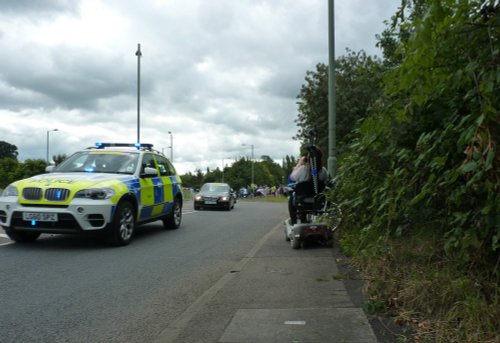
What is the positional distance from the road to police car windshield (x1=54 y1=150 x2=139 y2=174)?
1.36m

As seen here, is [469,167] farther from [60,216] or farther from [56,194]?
[56,194]

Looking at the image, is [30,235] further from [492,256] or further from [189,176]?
[189,176]

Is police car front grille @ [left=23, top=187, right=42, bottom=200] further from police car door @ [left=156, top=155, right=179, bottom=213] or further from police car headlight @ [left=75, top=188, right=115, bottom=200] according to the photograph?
police car door @ [left=156, top=155, right=179, bottom=213]

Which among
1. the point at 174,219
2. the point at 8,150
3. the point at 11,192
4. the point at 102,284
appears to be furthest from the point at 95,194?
the point at 8,150

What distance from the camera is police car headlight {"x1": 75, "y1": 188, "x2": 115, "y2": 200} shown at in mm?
7871

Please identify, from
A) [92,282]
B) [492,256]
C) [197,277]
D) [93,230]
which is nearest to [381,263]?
[492,256]

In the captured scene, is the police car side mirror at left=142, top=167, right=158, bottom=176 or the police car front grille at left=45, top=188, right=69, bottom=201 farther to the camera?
the police car side mirror at left=142, top=167, right=158, bottom=176

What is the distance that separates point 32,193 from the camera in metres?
7.88

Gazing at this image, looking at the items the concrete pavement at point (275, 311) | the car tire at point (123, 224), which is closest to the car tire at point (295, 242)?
the concrete pavement at point (275, 311)

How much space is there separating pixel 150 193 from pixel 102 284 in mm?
4287

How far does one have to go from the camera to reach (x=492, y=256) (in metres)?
3.50

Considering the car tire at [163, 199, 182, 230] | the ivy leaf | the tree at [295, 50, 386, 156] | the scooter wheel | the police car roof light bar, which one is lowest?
the scooter wheel

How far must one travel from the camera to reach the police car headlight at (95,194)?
7.87m

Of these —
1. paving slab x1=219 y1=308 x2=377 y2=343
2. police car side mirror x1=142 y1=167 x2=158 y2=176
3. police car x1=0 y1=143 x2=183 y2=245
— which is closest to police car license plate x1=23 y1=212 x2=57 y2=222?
police car x1=0 y1=143 x2=183 y2=245
